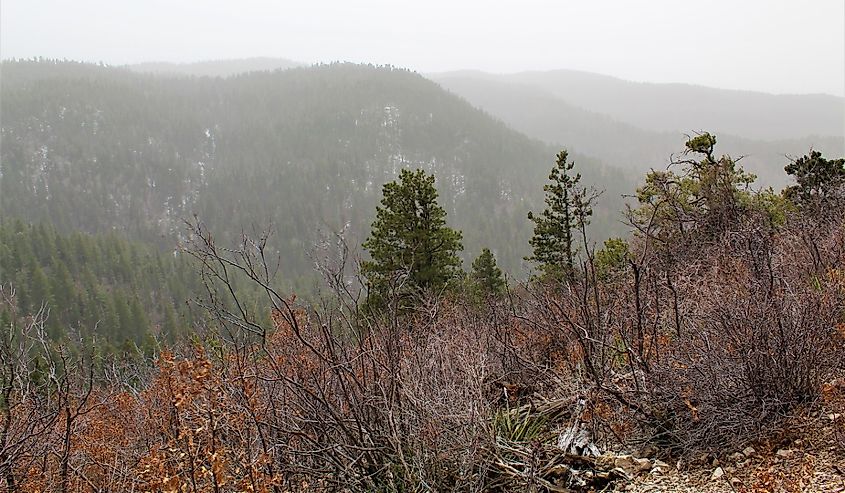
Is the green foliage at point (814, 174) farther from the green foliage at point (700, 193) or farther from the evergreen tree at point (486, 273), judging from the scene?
the evergreen tree at point (486, 273)

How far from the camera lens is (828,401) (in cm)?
459

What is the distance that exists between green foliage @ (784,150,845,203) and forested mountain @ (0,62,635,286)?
95.6 m

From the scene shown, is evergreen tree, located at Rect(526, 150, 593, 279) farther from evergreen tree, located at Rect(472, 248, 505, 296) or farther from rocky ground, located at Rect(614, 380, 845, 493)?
rocky ground, located at Rect(614, 380, 845, 493)

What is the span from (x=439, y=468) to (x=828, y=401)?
3.25 meters

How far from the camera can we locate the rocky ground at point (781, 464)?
3957 mm

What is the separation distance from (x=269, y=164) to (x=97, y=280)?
82905 millimetres

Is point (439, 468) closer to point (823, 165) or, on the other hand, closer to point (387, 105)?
point (823, 165)

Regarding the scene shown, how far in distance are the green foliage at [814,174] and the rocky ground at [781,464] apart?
1411 centimetres

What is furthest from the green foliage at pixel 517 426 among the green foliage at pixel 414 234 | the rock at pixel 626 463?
the green foliage at pixel 414 234

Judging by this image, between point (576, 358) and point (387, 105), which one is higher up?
point (387, 105)

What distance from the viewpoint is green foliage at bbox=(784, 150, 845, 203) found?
16.4m

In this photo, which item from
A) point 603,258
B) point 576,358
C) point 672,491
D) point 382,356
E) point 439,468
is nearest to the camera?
point 672,491

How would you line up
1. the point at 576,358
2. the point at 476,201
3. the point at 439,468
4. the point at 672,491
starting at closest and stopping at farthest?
the point at 672,491, the point at 439,468, the point at 576,358, the point at 476,201

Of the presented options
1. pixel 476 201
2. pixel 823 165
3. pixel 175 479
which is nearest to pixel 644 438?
pixel 175 479
